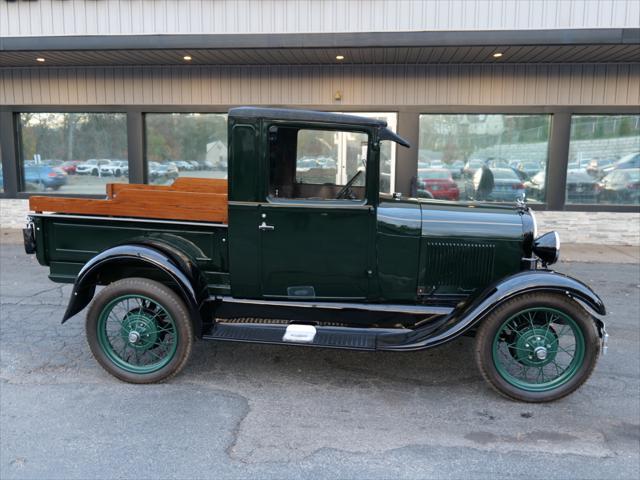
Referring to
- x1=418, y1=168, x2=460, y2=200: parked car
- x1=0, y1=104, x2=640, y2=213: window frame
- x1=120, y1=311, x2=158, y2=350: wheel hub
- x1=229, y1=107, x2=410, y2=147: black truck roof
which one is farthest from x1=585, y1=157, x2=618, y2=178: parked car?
x1=120, y1=311, x2=158, y2=350: wheel hub

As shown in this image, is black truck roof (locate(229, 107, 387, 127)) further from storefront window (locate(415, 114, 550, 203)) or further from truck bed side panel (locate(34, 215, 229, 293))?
storefront window (locate(415, 114, 550, 203))

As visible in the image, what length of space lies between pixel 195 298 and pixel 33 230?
1543mm

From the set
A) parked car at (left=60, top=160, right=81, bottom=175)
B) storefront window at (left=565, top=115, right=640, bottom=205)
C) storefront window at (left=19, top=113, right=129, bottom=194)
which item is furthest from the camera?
parked car at (left=60, top=160, right=81, bottom=175)

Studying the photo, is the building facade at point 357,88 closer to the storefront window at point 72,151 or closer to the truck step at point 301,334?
the storefront window at point 72,151

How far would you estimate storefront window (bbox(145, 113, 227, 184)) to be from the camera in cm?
1030

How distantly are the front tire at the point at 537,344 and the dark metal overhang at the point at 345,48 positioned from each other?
5470mm

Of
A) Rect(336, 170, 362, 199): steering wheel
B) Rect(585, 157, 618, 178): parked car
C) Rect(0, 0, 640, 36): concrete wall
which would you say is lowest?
Rect(336, 170, 362, 199): steering wheel

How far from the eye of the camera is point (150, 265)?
13.0 feet

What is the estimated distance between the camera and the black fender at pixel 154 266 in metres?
3.69

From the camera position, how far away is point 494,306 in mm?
3475

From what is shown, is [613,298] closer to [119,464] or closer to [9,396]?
[119,464]

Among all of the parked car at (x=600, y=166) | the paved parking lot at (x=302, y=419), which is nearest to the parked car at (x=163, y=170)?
the paved parking lot at (x=302, y=419)

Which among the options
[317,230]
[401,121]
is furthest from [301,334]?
[401,121]

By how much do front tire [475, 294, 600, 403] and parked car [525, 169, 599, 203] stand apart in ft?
22.5
